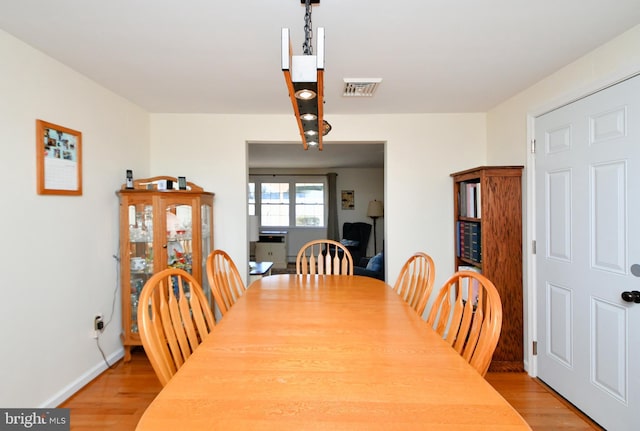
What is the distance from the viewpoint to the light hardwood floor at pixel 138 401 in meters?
2.00

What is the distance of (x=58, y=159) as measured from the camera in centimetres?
219

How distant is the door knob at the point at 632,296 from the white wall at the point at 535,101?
2.65 feet

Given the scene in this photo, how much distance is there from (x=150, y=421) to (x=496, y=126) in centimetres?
336

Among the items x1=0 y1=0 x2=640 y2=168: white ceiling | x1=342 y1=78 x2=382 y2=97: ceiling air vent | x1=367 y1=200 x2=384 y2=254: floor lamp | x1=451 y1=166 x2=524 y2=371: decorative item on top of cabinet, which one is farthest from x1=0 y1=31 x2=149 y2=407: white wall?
x1=367 y1=200 x2=384 y2=254: floor lamp

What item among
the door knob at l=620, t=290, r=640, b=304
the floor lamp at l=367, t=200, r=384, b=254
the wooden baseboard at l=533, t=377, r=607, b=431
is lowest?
the wooden baseboard at l=533, t=377, r=607, b=431

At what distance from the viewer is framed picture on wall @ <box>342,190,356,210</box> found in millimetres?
7938

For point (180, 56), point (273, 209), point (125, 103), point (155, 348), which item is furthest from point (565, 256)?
point (273, 209)

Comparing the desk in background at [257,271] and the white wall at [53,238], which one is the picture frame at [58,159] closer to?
the white wall at [53,238]

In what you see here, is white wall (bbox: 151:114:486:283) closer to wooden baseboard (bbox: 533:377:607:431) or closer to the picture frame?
the picture frame

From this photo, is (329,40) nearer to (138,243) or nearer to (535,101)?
(535,101)

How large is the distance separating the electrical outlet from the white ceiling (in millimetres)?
1806

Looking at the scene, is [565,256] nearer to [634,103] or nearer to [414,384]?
[634,103]

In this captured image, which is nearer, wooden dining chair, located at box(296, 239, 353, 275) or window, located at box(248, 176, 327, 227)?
wooden dining chair, located at box(296, 239, 353, 275)

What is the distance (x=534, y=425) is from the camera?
1982mm
